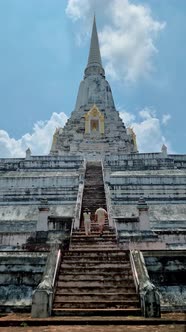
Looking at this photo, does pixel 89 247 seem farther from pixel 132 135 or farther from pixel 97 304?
pixel 132 135

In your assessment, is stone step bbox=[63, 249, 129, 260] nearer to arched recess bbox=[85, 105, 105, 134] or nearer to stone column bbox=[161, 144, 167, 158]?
stone column bbox=[161, 144, 167, 158]

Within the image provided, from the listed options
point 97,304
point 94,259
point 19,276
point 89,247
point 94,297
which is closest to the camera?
point 97,304

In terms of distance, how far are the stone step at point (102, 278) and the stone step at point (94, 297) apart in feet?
1.83

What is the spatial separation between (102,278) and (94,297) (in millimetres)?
819

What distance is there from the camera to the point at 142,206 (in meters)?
14.3

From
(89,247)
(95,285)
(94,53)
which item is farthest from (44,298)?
(94,53)

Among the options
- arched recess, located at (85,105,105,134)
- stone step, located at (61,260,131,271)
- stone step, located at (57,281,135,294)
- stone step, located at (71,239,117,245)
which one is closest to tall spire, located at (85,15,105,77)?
arched recess, located at (85,105,105,134)

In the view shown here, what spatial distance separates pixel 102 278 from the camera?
328 inches

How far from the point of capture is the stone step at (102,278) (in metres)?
8.17

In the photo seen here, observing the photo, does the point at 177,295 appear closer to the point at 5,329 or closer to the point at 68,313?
the point at 68,313

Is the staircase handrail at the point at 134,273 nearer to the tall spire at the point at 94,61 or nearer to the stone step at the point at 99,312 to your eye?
the stone step at the point at 99,312

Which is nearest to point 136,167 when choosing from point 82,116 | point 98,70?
point 82,116

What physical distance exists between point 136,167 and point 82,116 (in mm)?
16671

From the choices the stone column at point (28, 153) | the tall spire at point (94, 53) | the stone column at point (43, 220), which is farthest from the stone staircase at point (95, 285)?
the tall spire at point (94, 53)
